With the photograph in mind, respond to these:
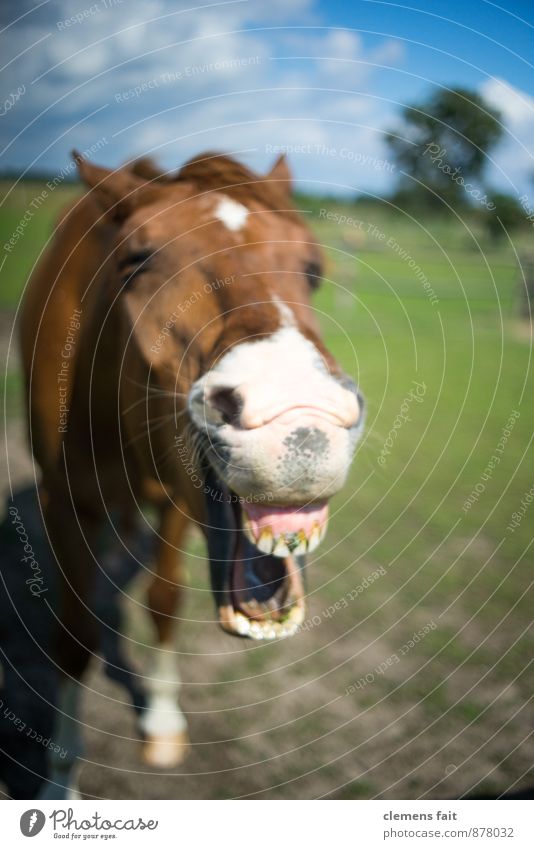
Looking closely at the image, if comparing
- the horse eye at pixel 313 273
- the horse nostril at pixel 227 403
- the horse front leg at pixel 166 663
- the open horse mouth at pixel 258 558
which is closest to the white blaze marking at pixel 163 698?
the horse front leg at pixel 166 663

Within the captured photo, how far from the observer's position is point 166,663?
2449 mm

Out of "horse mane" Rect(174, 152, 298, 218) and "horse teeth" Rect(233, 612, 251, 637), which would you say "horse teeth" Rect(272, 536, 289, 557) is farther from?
"horse mane" Rect(174, 152, 298, 218)

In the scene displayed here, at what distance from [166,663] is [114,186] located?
1.71m

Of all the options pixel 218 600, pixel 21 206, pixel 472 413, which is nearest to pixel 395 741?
pixel 218 600

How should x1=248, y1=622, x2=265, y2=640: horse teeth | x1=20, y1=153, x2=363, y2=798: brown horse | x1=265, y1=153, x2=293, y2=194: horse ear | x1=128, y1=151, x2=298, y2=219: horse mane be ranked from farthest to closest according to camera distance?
x1=265, y1=153, x2=293, y2=194: horse ear < x1=128, y1=151, x2=298, y2=219: horse mane < x1=248, y1=622, x2=265, y2=640: horse teeth < x1=20, y1=153, x2=363, y2=798: brown horse

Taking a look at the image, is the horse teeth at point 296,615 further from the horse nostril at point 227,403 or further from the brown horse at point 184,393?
the horse nostril at point 227,403

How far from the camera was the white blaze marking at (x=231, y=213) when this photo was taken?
1.60 m

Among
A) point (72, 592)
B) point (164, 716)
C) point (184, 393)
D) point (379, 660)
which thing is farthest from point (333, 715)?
point (184, 393)

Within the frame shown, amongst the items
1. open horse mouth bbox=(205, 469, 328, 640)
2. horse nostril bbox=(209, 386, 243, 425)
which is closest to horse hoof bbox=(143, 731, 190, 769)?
open horse mouth bbox=(205, 469, 328, 640)

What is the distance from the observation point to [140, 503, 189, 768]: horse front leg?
2.20m

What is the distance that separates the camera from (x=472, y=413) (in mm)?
5531

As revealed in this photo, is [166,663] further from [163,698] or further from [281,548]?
[281,548]

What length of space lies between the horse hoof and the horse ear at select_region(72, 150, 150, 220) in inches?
67.5

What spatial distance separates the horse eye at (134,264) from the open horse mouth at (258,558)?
55cm
